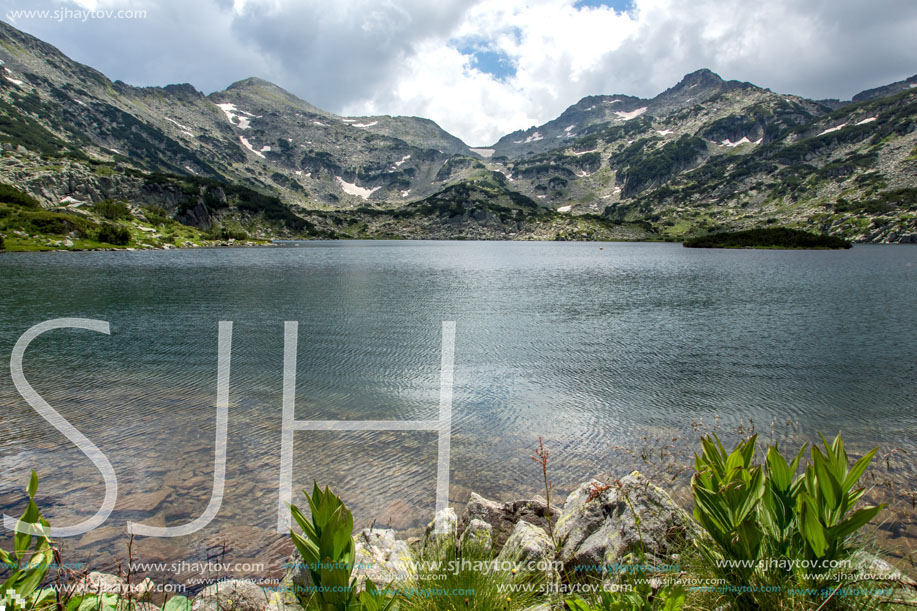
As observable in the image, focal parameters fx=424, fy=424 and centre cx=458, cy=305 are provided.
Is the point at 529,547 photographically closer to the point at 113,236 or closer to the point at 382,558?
the point at 382,558

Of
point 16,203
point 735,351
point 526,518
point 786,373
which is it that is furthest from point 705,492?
point 16,203

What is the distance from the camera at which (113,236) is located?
121125 millimetres

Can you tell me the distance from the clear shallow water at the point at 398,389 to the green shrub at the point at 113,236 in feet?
321

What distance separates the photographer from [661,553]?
6.16m

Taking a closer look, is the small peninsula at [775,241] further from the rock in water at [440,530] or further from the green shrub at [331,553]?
the green shrub at [331,553]

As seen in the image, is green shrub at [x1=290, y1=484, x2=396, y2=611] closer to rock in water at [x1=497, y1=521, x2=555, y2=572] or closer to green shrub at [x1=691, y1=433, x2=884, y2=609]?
green shrub at [x1=691, y1=433, x2=884, y2=609]

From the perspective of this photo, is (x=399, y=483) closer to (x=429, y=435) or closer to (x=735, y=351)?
(x=429, y=435)

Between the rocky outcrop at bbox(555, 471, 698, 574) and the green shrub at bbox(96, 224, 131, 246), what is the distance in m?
152

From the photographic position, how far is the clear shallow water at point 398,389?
10.7 metres

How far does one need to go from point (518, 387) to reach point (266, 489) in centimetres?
1110

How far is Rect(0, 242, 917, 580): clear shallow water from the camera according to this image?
1073cm

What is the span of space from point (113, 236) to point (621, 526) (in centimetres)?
15461

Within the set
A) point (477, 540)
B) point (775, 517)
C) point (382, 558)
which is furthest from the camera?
point (382, 558)

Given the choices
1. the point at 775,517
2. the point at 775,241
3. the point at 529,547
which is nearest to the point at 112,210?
the point at 529,547
